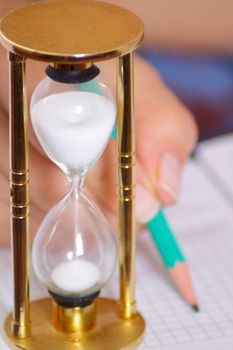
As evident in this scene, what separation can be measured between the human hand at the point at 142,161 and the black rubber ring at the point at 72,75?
0.23 m

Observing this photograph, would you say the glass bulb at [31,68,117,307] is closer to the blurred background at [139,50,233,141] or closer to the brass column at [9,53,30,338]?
the brass column at [9,53,30,338]

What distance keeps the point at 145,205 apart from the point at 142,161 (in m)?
0.10

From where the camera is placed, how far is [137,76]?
56.2 inches

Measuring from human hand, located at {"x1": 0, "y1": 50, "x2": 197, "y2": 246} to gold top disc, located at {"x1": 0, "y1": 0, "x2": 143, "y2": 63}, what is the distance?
22cm

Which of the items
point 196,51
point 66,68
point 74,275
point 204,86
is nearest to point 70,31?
point 66,68

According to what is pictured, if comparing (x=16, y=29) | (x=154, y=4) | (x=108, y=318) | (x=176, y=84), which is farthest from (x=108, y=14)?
(x=154, y=4)

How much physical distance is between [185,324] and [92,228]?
20 cm

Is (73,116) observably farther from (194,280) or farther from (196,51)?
(196,51)

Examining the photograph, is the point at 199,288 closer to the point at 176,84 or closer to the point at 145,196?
the point at 145,196

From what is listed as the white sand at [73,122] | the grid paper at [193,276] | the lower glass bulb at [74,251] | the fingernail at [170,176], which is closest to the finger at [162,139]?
the fingernail at [170,176]

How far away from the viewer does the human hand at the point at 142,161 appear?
123 centimetres

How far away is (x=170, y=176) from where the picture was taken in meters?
1.30

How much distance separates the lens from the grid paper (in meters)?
1.13

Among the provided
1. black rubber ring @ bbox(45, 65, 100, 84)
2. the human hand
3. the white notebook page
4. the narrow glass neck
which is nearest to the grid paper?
the white notebook page
